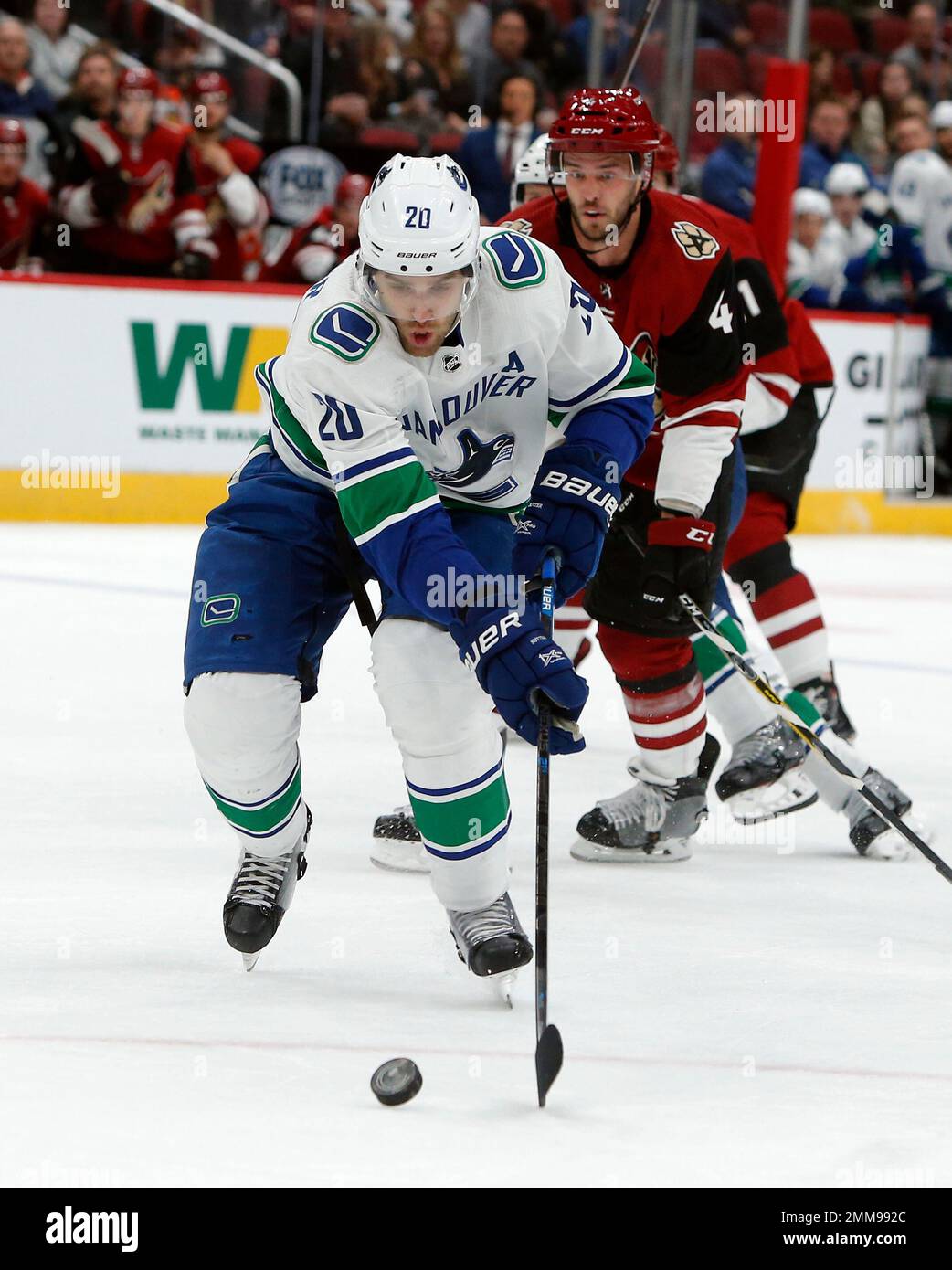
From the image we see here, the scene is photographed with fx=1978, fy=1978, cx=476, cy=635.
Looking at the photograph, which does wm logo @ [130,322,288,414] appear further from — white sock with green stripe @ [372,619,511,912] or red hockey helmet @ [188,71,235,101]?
white sock with green stripe @ [372,619,511,912]

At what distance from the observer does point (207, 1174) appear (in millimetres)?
1884

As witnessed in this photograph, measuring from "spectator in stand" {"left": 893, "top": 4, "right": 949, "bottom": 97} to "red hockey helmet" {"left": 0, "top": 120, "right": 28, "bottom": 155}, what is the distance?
202 inches

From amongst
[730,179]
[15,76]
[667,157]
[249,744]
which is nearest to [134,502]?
[15,76]

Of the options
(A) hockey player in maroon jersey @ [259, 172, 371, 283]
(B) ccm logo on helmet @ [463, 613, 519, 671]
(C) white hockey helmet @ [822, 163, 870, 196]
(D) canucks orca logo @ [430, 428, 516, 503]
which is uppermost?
(C) white hockey helmet @ [822, 163, 870, 196]

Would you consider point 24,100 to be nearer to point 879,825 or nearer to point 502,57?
point 502,57

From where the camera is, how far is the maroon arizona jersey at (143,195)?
7930 millimetres

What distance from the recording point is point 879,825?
3.54 m

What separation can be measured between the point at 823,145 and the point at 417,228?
26.2 feet

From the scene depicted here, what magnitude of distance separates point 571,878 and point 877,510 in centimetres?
620

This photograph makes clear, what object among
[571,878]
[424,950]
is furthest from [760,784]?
[424,950]

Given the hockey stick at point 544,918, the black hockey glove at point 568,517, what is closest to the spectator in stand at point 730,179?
the black hockey glove at point 568,517

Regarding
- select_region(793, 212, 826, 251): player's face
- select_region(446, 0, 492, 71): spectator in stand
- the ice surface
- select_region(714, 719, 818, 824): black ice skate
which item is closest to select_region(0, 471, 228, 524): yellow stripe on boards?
select_region(446, 0, 492, 71): spectator in stand

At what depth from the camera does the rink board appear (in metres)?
7.66
